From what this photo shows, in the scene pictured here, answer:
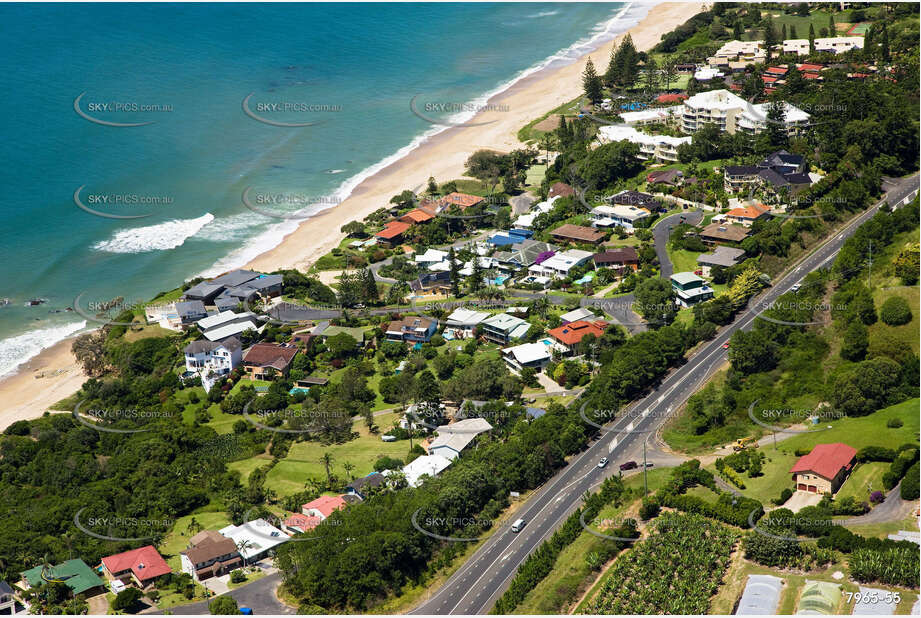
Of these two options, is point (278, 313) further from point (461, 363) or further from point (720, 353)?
point (720, 353)

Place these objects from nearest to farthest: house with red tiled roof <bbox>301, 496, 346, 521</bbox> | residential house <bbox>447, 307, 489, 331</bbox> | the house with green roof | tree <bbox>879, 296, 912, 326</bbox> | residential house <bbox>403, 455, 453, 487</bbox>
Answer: the house with green roof, house with red tiled roof <bbox>301, 496, 346, 521</bbox>, residential house <bbox>403, 455, 453, 487</bbox>, tree <bbox>879, 296, 912, 326</bbox>, residential house <bbox>447, 307, 489, 331</bbox>

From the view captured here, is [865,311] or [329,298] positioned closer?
[865,311]

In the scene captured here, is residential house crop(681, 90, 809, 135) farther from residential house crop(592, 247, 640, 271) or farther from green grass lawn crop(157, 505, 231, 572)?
green grass lawn crop(157, 505, 231, 572)

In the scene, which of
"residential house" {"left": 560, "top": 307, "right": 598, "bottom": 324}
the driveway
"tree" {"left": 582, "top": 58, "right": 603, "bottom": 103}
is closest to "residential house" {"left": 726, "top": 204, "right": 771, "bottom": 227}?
"residential house" {"left": 560, "top": 307, "right": 598, "bottom": 324}

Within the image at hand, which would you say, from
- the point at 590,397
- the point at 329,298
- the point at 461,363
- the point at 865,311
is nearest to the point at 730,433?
the point at 590,397

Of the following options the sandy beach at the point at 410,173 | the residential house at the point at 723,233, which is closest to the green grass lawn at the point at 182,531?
the sandy beach at the point at 410,173

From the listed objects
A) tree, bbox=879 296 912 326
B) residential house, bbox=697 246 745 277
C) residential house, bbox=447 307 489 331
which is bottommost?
residential house, bbox=447 307 489 331

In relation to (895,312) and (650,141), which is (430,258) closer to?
(650,141)
